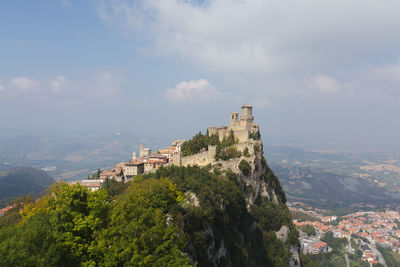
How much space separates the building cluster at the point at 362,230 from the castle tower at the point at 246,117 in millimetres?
53233

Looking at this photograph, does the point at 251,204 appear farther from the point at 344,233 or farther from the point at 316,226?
the point at 344,233

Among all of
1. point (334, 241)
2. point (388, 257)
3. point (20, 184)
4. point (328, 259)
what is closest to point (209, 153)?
point (328, 259)

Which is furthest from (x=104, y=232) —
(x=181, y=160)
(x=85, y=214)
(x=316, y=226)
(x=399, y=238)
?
(x=399, y=238)

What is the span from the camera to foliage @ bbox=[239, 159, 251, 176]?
140 feet

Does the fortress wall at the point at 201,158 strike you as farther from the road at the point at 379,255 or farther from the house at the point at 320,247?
the road at the point at 379,255

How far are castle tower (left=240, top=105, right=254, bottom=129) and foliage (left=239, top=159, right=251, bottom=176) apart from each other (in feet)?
33.3

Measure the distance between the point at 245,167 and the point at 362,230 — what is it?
10276 centimetres

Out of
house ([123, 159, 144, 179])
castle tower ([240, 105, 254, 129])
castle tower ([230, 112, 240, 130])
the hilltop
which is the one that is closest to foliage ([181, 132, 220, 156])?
the hilltop

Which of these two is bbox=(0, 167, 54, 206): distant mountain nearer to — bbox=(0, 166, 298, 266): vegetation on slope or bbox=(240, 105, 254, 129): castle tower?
bbox=(240, 105, 254, 129): castle tower

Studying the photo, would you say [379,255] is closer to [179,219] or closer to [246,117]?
[246,117]

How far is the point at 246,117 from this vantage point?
172 feet

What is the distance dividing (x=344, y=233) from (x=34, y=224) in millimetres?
119678

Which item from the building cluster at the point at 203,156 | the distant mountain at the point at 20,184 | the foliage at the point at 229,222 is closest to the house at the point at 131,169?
the building cluster at the point at 203,156

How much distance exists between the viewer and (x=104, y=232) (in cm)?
1491
